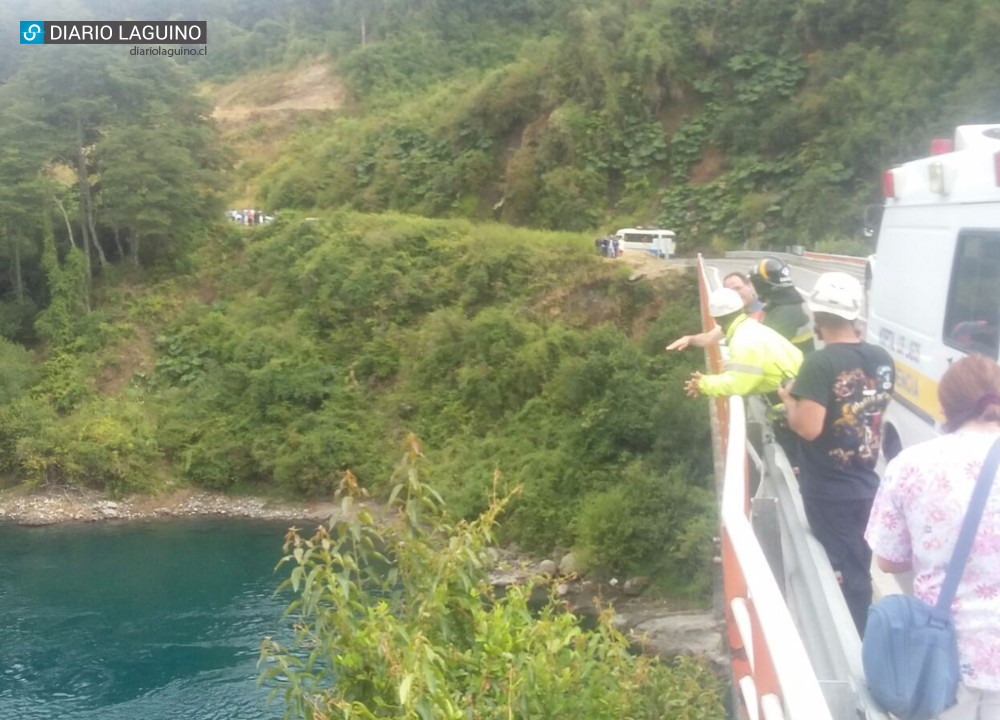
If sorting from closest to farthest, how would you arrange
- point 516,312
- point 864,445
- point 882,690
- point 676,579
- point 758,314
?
point 882,690 → point 864,445 → point 758,314 → point 676,579 → point 516,312

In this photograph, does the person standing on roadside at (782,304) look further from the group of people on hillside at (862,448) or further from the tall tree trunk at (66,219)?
the tall tree trunk at (66,219)

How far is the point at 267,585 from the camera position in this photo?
20156 mm

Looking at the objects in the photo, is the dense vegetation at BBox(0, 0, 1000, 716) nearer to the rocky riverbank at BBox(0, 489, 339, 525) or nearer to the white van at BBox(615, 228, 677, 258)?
the rocky riverbank at BBox(0, 489, 339, 525)

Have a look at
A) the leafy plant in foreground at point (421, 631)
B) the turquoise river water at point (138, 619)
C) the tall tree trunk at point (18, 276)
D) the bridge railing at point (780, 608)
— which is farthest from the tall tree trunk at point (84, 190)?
the bridge railing at point (780, 608)

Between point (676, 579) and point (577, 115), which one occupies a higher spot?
point (577, 115)

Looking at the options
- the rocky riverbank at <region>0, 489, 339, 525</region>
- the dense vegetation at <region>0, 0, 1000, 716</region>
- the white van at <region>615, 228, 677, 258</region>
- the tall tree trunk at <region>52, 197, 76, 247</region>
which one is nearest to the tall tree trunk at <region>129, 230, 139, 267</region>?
the dense vegetation at <region>0, 0, 1000, 716</region>

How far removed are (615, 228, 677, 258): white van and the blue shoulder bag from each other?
26001 millimetres

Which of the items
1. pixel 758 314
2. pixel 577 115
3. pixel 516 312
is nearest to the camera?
pixel 758 314

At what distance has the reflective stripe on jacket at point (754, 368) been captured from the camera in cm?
430

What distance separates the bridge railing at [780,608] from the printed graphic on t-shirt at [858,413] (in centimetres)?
38

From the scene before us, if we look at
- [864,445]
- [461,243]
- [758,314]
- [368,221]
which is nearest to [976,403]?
[864,445]

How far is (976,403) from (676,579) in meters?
16.9

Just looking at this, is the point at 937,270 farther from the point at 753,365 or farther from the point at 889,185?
the point at 753,365

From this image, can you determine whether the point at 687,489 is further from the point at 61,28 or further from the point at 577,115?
the point at 61,28
